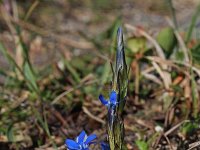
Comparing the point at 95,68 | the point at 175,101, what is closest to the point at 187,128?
the point at 175,101

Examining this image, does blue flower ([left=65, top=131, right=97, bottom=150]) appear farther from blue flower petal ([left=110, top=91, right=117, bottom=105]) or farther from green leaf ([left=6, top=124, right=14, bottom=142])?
green leaf ([left=6, top=124, right=14, bottom=142])

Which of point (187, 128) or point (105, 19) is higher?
point (105, 19)

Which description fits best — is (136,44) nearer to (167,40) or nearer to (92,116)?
(167,40)

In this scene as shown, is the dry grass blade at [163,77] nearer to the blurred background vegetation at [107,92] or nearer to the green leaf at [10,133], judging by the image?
the blurred background vegetation at [107,92]

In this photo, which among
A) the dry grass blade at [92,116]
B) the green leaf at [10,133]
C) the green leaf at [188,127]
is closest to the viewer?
the green leaf at [188,127]

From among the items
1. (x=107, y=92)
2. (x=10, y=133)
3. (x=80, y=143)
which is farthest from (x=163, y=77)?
(x=80, y=143)

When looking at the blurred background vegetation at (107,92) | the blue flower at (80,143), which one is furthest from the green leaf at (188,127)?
the blue flower at (80,143)

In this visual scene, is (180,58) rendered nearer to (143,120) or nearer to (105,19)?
(143,120)

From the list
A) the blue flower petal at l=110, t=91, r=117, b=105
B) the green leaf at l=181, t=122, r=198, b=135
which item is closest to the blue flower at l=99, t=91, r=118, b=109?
the blue flower petal at l=110, t=91, r=117, b=105

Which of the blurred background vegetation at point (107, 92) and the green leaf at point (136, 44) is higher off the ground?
the green leaf at point (136, 44)
